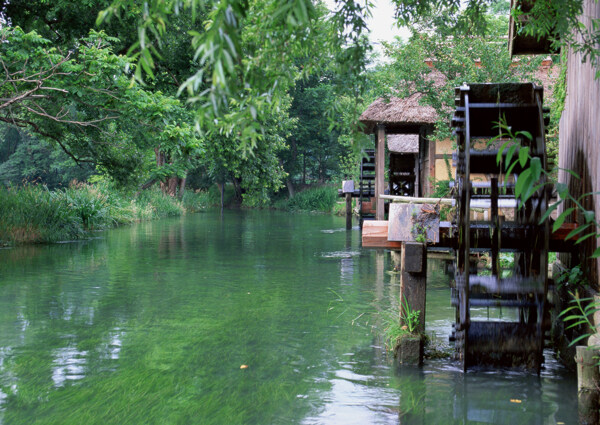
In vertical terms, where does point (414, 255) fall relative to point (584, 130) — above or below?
below

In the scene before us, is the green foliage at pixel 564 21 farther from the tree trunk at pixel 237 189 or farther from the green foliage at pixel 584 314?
the tree trunk at pixel 237 189

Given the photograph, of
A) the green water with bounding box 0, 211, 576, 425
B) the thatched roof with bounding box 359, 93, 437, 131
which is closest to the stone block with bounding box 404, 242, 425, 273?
the green water with bounding box 0, 211, 576, 425

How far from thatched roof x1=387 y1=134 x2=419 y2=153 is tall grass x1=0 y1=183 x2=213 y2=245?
8.76 meters

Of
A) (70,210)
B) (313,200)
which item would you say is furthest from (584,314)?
(313,200)

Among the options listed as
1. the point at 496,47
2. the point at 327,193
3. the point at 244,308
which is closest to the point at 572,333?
the point at 244,308

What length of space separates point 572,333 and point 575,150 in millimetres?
1958

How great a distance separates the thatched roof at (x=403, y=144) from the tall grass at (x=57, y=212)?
876 centimetres

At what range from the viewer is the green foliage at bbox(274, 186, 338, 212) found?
39281mm

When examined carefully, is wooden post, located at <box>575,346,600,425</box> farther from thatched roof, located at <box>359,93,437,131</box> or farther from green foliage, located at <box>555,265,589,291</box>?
thatched roof, located at <box>359,93,437,131</box>

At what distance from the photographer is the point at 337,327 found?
308 inches

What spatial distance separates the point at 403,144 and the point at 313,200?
18.8 metres

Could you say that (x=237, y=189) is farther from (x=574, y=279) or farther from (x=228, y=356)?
(x=574, y=279)

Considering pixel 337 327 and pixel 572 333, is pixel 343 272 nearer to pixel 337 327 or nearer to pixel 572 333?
pixel 337 327

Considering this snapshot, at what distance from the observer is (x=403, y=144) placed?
2231cm
